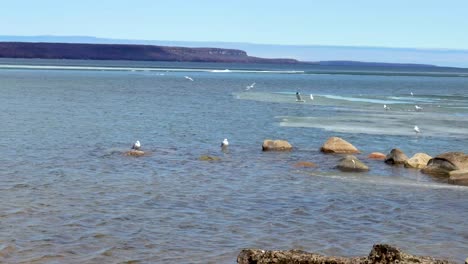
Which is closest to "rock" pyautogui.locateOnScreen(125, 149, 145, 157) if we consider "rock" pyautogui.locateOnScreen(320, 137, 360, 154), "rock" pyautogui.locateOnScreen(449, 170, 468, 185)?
"rock" pyautogui.locateOnScreen(320, 137, 360, 154)

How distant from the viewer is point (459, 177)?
24906mm

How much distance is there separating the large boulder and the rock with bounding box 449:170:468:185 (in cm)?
114

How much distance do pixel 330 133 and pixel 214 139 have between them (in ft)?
21.2

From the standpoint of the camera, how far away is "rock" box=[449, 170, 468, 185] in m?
24.7

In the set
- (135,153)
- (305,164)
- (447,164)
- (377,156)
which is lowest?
(135,153)

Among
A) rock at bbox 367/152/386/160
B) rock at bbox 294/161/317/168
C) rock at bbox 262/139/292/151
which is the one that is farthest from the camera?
rock at bbox 262/139/292/151

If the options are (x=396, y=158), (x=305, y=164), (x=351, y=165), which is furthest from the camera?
(x=396, y=158)

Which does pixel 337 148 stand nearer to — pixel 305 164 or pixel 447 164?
pixel 305 164

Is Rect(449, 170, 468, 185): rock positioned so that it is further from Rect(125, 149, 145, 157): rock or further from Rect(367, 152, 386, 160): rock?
Rect(125, 149, 145, 157): rock

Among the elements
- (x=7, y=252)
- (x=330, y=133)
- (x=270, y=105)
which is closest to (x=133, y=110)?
(x=270, y=105)

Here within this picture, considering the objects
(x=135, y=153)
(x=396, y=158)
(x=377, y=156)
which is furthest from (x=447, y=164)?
(x=135, y=153)

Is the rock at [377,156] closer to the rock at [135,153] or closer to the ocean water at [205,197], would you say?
the ocean water at [205,197]

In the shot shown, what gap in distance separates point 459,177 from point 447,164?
70.8 inches

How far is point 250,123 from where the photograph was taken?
1852 inches
